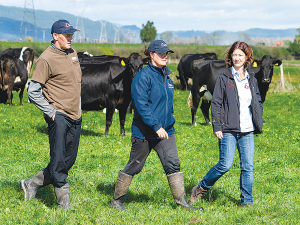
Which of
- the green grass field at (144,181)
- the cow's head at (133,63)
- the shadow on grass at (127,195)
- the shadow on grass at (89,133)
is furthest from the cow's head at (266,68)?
the shadow on grass at (127,195)

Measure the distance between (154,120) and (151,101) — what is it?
302 millimetres

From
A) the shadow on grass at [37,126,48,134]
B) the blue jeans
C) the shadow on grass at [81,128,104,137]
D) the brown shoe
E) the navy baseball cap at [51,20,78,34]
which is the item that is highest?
the navy baseball cap at [51,20,78,34]

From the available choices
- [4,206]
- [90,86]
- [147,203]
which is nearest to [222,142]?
[147,203]

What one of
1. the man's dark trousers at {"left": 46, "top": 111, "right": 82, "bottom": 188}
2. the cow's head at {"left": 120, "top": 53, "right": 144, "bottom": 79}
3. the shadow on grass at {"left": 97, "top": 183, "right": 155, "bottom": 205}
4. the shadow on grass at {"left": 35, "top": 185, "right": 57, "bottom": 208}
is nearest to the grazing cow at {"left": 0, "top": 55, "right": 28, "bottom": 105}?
the cow's head at {"left": 120, "top": 53, "right": 144, "bottom": 79}

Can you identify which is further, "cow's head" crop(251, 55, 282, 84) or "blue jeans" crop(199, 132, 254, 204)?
"cow's head" crop(251, 55, 282, 84)

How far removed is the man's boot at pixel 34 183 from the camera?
17.5 feet

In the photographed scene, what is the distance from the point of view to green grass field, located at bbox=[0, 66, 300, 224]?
5008 millimetres

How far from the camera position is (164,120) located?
5.01 metres

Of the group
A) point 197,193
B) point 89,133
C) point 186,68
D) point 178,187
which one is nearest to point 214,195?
point 197,193

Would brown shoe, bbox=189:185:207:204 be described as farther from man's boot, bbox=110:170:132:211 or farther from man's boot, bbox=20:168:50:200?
man's boot, bbox=20:168:50:200

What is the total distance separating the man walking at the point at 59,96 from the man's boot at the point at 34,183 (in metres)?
0.17

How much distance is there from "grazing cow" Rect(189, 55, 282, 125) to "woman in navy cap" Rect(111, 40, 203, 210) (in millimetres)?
8510

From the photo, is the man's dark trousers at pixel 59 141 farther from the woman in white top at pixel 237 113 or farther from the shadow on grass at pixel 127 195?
the woman in white top at pixel 237 113

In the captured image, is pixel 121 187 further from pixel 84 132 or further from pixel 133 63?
pixel 84 132
